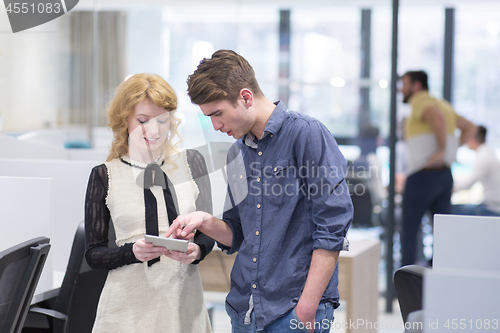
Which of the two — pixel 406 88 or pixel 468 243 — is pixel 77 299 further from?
pixel 406 88

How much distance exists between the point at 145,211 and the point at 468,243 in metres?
0.84

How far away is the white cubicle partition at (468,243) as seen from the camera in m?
1.12

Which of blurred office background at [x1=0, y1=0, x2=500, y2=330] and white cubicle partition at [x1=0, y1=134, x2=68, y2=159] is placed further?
blurred office background at [x1=0, y1=0, x2=500, y2=330]

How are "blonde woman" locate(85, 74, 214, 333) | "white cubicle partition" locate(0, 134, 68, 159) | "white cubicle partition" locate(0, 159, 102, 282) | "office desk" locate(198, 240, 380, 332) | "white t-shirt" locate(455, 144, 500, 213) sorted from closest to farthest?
1. "blonde woman" locate(85, 74, 214, 333)
2. "office desk" locate(198, 240, 380, 332)
3. "white cubicle partition" locate(0, 159, 102, 282)
4. "white cubicle partition" locate(0, 134, 68, 159)
5. "white t-shirt" locate(455, 144, 500, 213)

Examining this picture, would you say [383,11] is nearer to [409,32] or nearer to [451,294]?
[409,32]

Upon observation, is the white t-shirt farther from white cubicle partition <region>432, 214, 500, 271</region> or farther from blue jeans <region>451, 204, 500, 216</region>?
white cubicle partition <region>432, 214, 500, 271</region>

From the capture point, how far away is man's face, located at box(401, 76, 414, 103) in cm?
340

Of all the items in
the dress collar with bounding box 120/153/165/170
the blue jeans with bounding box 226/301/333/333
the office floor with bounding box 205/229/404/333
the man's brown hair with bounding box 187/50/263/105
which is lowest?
the office floor with bounding box 205/229/404/333

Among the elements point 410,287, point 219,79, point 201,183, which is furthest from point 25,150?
point 410,287

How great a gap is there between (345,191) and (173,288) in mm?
562

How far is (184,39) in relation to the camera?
373cm

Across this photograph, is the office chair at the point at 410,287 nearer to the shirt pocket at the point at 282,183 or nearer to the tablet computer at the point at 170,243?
the shirt pocket at the point at 282,183

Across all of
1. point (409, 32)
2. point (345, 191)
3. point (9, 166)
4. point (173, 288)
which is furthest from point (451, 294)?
point (409, 32)

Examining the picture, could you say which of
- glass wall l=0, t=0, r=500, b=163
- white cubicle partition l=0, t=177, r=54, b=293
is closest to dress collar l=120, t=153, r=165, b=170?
white cubicle partition l=0, t=177, r=54, b=293
